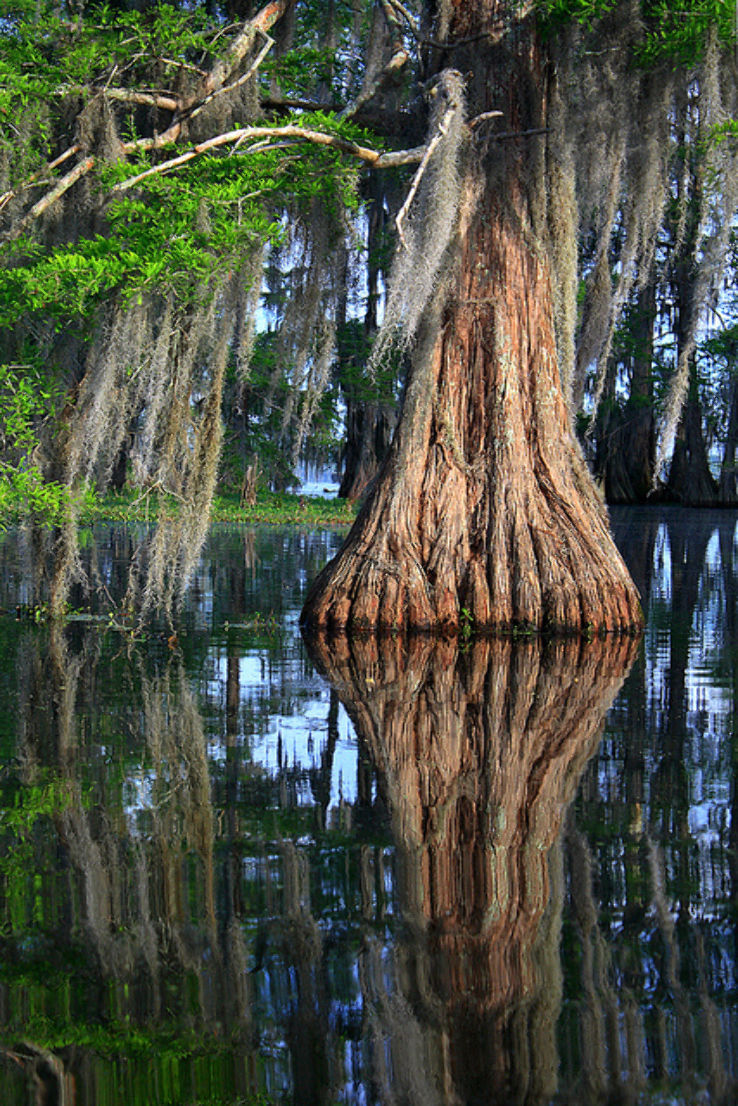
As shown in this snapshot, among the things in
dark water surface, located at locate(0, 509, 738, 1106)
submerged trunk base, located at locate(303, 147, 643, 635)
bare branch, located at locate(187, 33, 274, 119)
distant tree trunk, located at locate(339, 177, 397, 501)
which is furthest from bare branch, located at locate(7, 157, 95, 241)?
distant tree trunk, located at locate(339, 177, 397, 501)

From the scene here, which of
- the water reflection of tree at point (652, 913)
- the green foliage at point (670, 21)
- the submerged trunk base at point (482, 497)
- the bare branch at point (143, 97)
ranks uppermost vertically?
the green foliage at point (670, 21)

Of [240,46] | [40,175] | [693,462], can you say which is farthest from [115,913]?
[693,462]

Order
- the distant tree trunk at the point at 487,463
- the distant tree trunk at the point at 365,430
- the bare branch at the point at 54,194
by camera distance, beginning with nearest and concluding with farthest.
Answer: the bare branch at the point at 54,194 → the distant tree trunk at the point at 487,463 → the distant tree trunk at the point at 365,430

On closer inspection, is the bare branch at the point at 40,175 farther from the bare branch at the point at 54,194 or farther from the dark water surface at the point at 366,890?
the dark water surface at the point at 366,890

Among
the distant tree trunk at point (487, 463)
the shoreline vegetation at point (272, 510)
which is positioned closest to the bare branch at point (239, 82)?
the distant tree trunk at point (487, 463)

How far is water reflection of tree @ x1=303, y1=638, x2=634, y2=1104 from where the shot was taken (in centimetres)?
212

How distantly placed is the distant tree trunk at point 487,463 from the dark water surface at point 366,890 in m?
1.51

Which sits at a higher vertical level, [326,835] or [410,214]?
[410,214]

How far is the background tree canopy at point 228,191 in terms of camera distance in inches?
255

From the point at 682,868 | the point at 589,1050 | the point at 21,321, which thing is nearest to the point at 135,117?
the point at 21,321

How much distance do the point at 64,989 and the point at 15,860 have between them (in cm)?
81

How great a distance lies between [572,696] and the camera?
18.4ft

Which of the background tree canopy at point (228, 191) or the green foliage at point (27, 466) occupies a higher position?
the background tree canopy at point (228, 191)

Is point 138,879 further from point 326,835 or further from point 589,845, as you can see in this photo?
point 589,845
